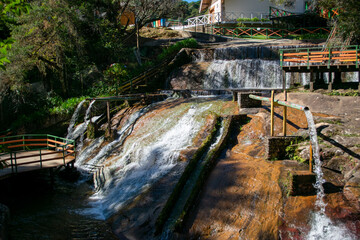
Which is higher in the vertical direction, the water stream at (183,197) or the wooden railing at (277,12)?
the wooden railing at (277,12)

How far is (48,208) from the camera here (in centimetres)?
1088

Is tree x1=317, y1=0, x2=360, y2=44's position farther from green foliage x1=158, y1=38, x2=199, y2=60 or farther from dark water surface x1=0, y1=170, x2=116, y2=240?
dark water surface x1=0, y1=170, x2=116, y2=240

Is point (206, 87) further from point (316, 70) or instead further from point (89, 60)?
point (89, 60)

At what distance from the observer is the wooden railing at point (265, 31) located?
110 ft

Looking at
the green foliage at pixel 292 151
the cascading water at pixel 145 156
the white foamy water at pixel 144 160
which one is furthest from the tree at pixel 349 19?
the green foliage at pixel 292 151

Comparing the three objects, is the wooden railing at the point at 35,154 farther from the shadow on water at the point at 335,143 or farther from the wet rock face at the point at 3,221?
the shadow on water at the point at 335,143

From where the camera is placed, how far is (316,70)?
15453 millimetres

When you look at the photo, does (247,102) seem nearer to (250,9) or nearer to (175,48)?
(175,48)

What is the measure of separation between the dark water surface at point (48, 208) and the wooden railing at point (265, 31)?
25.9 meters

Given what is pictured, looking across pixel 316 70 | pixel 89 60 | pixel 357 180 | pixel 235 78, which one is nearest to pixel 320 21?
pixel 235 78

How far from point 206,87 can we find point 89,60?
1005 centimetres

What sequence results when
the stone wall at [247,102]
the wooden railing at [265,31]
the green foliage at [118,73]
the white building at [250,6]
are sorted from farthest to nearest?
the white building at [250,6], the wooden railing at [265,31], the green foliage at [118,73], the stone wall at [247,102]

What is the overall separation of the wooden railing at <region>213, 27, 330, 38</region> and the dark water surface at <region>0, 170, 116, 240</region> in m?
25.9

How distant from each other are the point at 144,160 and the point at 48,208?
3.80m
